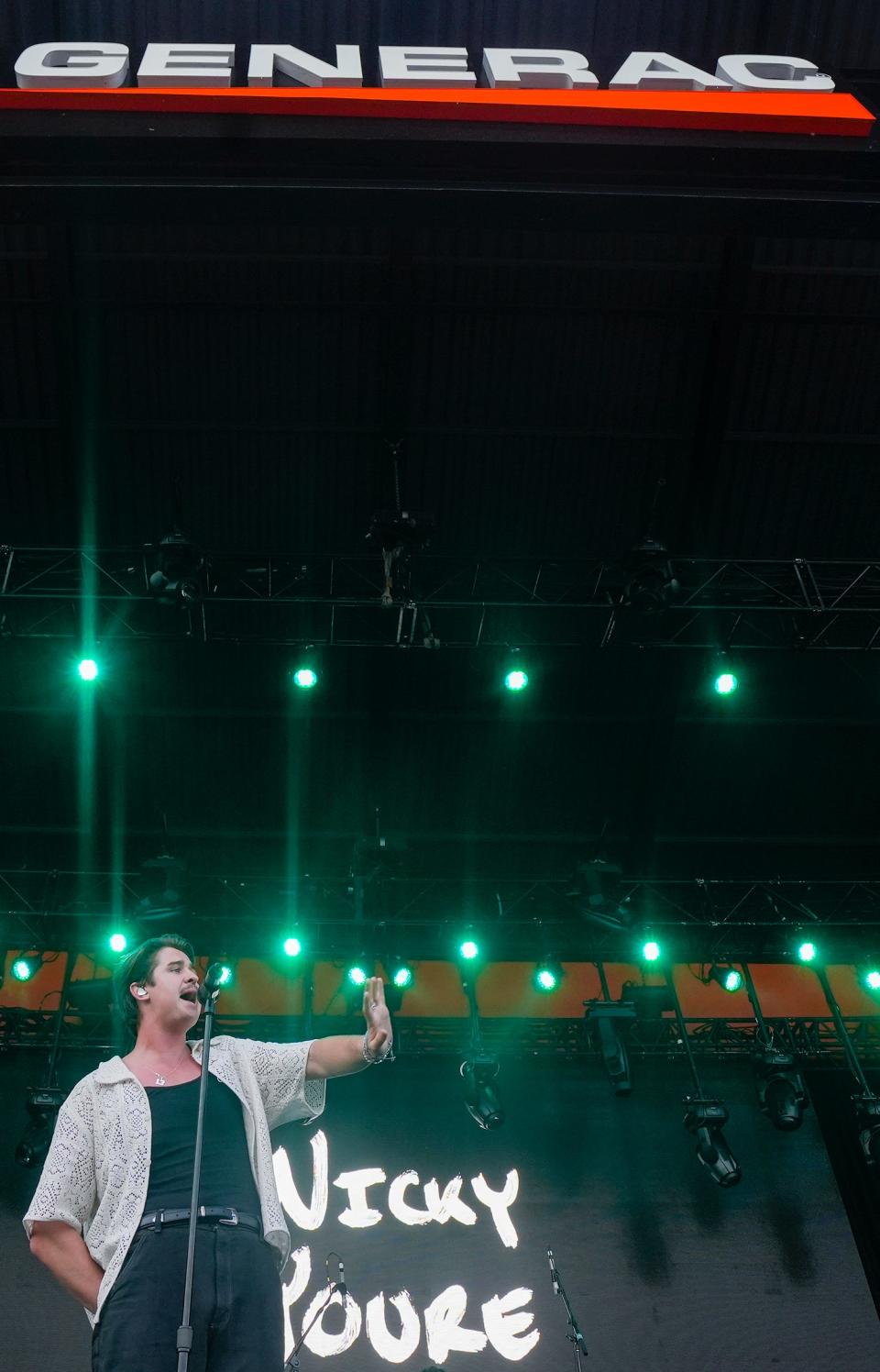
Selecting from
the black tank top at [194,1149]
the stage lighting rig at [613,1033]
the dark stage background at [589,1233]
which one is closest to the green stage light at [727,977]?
the dark stage background at [589,1233]

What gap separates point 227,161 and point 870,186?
2822 millimetres

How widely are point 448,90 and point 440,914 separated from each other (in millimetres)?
6180

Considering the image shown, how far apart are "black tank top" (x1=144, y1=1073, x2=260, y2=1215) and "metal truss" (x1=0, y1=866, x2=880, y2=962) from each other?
19.9 feet

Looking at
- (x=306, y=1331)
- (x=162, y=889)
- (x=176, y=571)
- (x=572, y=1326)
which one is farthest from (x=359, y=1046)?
(x=162, y=889)

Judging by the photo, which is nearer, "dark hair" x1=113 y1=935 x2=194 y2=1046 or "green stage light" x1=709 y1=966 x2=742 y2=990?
"dark hair" x1=113 y1=935 x2=194 y2=1046

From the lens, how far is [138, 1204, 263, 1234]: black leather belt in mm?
1920

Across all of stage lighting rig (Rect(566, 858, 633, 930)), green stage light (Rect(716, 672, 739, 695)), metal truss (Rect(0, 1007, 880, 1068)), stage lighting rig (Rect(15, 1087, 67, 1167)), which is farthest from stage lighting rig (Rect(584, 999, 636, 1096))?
stage lighting rig (Rect(15, 1087, 67, 1167))

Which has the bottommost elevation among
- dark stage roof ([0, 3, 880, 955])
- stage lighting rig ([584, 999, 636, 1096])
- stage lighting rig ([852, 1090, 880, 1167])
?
stage lighting rig ([852, 1090, 880, 1167])

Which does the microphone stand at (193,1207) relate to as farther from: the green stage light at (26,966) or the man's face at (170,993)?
the green stage light at (26,966)

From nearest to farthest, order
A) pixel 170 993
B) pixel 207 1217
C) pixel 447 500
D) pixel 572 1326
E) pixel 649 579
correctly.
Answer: pixel 207 1217 < pixel 170 993 < pixel 572 1326 < pixel 649 579 < pixel 447 500

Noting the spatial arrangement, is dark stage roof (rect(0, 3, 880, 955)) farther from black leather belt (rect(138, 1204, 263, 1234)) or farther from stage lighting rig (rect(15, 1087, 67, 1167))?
black leather belt (rect(138, 1204, 263, 1234))

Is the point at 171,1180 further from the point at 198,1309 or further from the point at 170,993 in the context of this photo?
the point at 170,993

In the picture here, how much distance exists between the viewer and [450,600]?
793 cm

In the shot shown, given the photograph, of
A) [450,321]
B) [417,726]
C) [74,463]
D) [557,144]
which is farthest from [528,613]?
[557,144]
